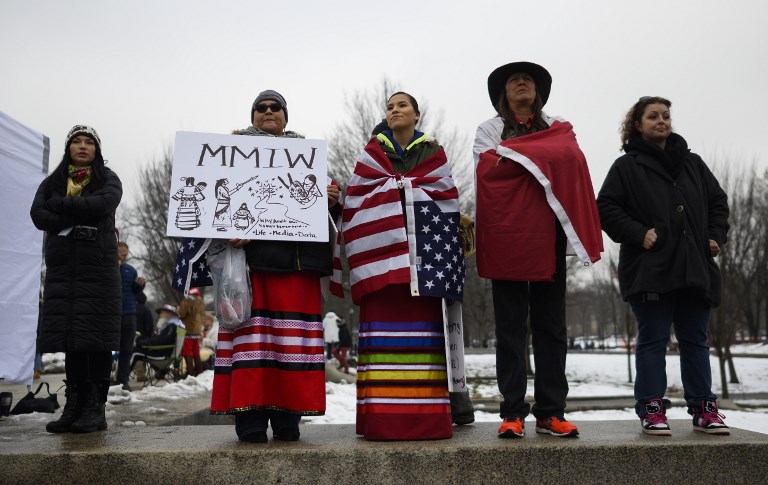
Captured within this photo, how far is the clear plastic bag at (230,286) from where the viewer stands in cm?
377

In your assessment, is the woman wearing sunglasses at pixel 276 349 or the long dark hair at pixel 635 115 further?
the long dark hair at pixel 635 115

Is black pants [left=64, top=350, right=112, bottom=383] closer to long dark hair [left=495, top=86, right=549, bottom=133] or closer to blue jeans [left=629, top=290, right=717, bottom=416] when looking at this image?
long dark hair [left=495, top=86, right=549, bottom=133]

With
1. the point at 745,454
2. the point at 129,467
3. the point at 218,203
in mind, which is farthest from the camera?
the point at 218,203

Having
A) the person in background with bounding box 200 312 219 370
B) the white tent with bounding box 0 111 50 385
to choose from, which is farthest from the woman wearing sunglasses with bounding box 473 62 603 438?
the person in background with bounding box 200 312 219 370

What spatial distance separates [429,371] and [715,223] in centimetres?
221

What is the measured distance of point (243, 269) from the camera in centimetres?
388

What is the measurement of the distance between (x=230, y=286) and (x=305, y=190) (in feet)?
2.45

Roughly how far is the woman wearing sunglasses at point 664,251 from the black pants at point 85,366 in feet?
11.8

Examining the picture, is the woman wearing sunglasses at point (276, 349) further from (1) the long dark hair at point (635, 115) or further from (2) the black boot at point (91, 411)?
(1) the long dark hair at point (635, 115)

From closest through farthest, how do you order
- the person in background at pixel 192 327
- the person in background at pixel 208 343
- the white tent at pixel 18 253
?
1. the white tent at pixel 18 253
2. the person in background at pixel 192 327
3. the person in background at pixel 208 343

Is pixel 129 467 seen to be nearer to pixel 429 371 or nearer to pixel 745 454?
pixel 429 371

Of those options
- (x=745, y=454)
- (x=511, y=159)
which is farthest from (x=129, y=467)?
(x=745, y=454)

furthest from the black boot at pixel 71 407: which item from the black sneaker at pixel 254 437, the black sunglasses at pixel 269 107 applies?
the black sunglasses at pixel 269 107

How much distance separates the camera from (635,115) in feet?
15.0
